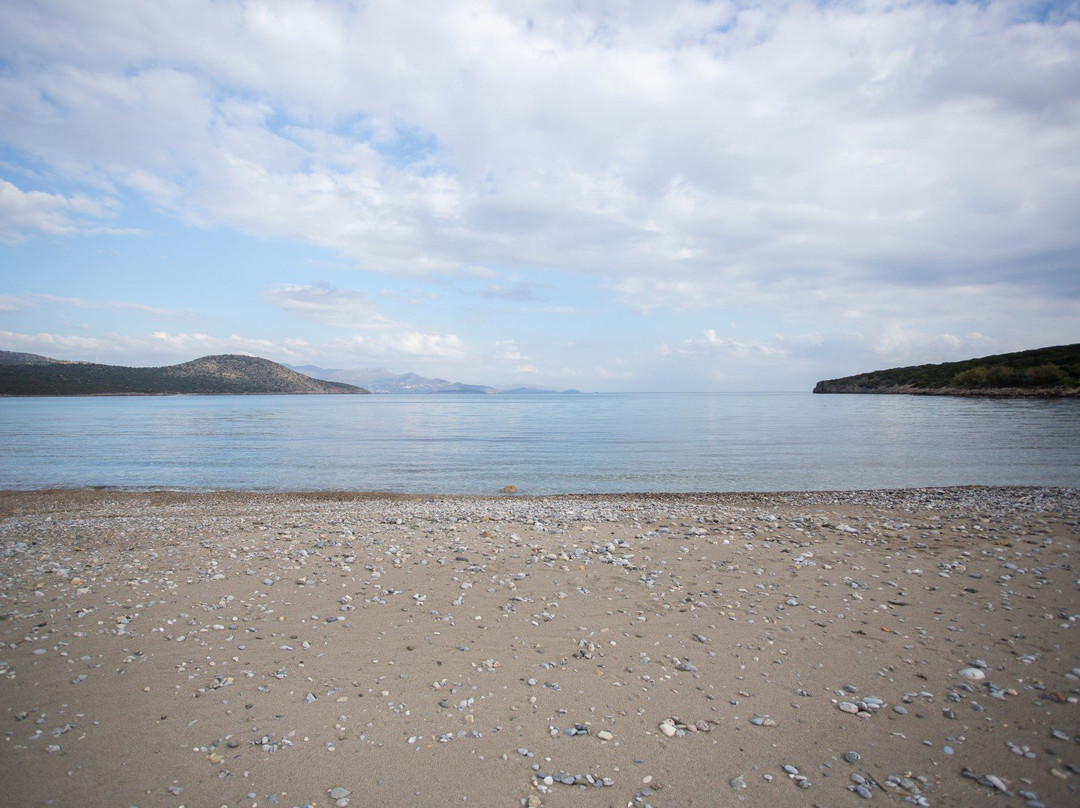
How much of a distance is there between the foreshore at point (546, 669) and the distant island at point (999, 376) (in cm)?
11075

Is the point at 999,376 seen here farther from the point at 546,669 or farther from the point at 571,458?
the point at 546,669

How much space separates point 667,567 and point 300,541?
872 centimetres

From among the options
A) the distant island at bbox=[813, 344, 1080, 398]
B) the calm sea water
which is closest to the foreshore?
the calm sea water

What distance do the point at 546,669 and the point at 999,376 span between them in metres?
142

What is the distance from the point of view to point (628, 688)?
6.74m

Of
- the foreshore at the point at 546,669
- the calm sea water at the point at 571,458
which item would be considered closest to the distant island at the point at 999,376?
the calm sea water at the point at 571,458

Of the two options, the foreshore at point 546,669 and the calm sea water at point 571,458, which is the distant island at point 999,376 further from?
the foreshore at point 546,669

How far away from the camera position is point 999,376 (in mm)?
111188

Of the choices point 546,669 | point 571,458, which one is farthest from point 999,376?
point 546,669

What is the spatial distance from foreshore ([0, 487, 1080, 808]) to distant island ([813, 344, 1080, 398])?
363 feet

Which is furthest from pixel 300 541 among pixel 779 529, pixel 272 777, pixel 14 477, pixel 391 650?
pixel 14 477

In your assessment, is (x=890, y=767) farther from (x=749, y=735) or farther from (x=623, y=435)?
(x=623, y=435)

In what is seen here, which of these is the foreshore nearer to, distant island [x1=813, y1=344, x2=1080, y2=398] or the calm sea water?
the calm sea water

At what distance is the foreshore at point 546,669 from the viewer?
207 inches
